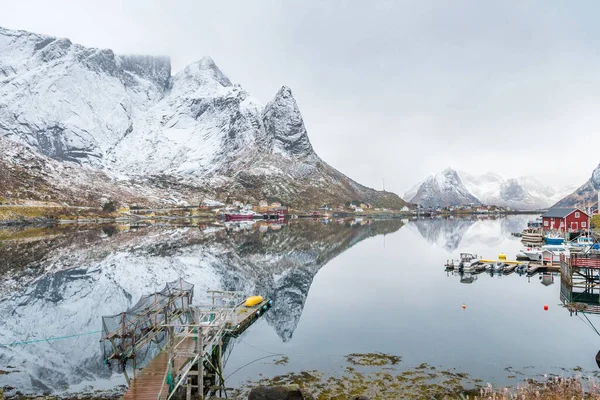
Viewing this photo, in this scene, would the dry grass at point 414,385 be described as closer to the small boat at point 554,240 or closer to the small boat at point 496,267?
the small boat at point 496,267

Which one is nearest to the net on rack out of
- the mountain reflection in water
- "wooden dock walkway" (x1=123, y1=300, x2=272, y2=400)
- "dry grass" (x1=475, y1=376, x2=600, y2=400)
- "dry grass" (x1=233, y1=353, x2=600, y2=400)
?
"wooden dock walkway" (x1=123, y1=300, x2=272, y2=400)

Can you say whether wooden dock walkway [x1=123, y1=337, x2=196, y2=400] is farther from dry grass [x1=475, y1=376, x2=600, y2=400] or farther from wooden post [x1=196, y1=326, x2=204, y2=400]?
dry grass [x1=475, y1=376, x2=600, y2=400]

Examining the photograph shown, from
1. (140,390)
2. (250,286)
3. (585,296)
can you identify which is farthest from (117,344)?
(585,296)

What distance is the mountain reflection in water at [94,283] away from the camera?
25.0m

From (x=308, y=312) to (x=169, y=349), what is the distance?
19.9 m

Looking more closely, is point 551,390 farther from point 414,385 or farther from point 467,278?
point 467,278

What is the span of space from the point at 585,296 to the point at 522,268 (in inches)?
722

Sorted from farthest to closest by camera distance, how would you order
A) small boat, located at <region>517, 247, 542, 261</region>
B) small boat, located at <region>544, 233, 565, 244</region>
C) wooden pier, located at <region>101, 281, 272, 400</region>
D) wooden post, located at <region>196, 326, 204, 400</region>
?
small boat, located at <region>544, 233, 565, 244</region> < small boat, located at <region>517, 247, 542, 261</region> < wooden post, located at <region>196, 326, 204, 400</region> < wooden pier, located at <region>101, 281, 272, 400</region>

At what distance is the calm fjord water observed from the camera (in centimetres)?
2514

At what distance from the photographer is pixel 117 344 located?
74.1 feet

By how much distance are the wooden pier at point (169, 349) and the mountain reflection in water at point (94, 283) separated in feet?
8.88

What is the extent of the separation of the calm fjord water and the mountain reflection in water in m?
0.16

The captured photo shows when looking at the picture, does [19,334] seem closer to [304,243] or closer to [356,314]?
[356,314]

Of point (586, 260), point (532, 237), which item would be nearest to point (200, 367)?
point (586, 260)
